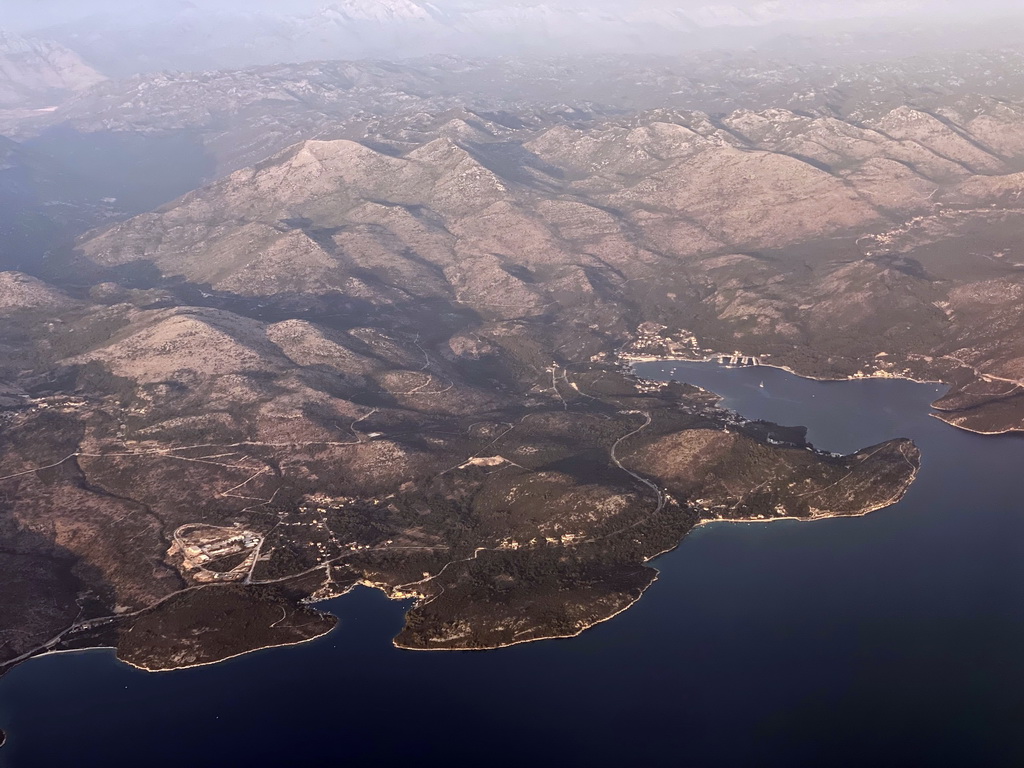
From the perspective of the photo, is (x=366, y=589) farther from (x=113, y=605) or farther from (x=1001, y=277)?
(x=1001, y=277)

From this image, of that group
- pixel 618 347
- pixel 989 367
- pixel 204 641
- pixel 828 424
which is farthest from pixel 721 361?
pixel 204 641

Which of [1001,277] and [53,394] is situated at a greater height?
[1001,277]

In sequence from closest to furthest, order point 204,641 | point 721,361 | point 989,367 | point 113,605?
point 204,641
point 113,605
point 989,367
point 721,361

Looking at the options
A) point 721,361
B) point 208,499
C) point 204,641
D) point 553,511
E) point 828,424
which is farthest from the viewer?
point 721,361

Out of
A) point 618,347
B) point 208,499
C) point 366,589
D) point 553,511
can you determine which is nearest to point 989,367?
point 618,347

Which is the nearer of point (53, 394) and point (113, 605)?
point (113, 605)

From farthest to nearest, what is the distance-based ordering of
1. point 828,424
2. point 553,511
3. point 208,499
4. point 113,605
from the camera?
point 828,424 < point 208,499 < point 553,511 < point 113,605

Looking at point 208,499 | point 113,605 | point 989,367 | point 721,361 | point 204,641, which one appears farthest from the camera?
point 721,361

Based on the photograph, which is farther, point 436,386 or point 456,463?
point 436,386

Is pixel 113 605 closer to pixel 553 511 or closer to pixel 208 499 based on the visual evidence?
pixel 208 499
